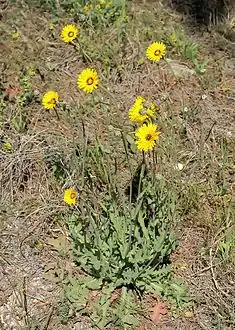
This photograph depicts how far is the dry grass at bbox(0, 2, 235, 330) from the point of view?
8.47 feet

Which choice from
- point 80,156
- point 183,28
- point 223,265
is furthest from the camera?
point 183,28

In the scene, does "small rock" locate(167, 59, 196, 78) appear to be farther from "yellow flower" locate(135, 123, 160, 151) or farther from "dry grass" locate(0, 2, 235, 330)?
"yellow flower" locate(135, 123, 160, 151)

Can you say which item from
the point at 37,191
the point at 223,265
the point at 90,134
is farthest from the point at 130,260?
the point at 90,134

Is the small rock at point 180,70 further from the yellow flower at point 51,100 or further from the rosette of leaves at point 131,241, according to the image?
the yellow flower at point 51,100

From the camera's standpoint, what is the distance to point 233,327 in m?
2.43

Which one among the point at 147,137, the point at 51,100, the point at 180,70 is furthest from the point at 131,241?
the point at 180,70

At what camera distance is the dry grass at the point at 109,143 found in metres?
2.58

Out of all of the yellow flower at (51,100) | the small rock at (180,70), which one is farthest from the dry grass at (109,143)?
the yellow flower at (51,100)

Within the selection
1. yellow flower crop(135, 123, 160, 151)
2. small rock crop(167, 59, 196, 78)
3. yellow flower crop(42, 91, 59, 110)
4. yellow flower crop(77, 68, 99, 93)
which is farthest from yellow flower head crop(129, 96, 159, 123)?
small rock crop(167, 59, 196, 78)

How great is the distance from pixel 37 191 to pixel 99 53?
41.1 inches

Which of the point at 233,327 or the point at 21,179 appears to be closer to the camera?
the point at 233,327

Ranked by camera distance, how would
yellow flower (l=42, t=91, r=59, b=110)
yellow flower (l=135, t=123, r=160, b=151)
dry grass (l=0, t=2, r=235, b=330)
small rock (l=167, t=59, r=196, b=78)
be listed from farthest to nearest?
1. small rock (l=167, t=59, r=196, b=78)
2. dry grass (l=0, t=2, r=235, b=330)
3. yellow flower (l=42, t=91, r=59, b=110)
4. yellow flower (l=135, t=123, r=160, b=151)

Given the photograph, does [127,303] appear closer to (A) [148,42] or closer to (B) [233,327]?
(B) [233,327]

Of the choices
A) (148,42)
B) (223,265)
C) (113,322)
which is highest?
(148,42)
